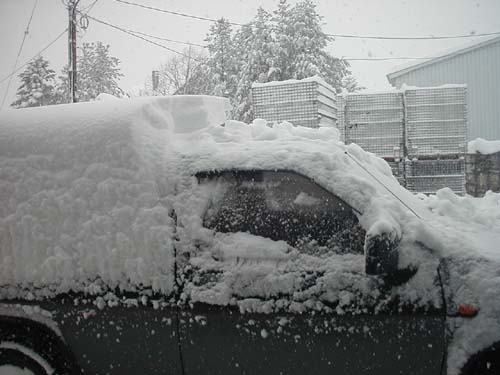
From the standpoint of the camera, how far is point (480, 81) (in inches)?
768

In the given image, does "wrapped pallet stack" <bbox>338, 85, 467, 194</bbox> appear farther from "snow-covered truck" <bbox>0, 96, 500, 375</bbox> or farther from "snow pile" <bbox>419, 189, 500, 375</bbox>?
"snow pile" <bbox>419, 189, 500, 375</bbox>

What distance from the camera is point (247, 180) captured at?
234cm

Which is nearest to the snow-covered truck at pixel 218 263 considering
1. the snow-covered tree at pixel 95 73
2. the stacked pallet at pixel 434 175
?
the stacked pallet at pixel 434 175

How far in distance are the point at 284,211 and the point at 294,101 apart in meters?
6.44

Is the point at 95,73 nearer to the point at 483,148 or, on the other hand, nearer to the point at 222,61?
the point at 222,61

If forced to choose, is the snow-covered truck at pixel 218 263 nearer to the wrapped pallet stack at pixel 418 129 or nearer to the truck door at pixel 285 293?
the truck door at pixel 285 293

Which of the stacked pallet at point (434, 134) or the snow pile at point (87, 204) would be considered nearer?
the snow pile at point (87, 204)

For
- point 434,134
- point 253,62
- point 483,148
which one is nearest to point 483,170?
point 483,148

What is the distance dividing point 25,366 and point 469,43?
21.8 m

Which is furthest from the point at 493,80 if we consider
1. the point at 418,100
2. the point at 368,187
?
the point at 368,187

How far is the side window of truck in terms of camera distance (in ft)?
7.17

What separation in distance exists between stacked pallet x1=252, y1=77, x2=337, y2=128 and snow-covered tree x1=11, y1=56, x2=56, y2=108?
25.1 meters

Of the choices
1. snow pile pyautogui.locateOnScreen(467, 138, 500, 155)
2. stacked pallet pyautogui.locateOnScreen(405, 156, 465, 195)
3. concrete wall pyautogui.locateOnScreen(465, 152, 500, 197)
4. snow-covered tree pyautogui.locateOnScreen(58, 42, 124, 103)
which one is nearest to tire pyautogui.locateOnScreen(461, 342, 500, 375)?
stacked pallet pyautogui.locateOnScreen(405, 156, 465, 195)

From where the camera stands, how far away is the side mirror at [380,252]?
188cm
